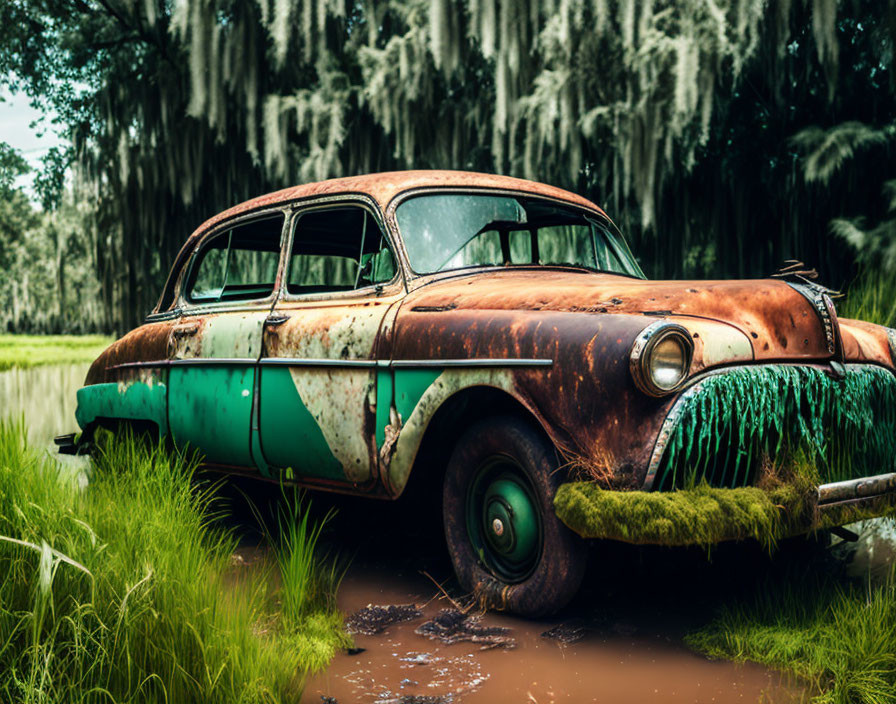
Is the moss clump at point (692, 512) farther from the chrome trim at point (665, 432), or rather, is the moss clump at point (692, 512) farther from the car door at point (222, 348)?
the car door at point (222, 348)

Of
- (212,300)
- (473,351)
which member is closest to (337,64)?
(212,300)

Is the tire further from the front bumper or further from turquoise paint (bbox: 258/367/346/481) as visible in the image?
turquoise paint (bbox: 258/367/346/481)

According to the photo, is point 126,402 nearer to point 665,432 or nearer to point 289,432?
point 289,432

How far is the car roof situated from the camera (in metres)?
4.25

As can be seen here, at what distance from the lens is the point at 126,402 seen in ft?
17.4

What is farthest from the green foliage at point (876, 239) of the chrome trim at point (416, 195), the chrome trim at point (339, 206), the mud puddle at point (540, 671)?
the mud puddle at point (540, 671)

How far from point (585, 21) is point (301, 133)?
142 inches

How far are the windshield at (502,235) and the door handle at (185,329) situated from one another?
1479 millimetres

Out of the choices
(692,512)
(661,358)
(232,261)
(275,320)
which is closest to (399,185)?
(275,320)

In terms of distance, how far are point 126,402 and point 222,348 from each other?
1.00 meters

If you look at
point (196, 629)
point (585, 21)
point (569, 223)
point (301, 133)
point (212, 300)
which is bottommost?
point (196, 629)

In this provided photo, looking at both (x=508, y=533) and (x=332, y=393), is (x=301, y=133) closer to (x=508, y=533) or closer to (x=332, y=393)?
(x=332, y=393)

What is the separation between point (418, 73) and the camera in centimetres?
1006

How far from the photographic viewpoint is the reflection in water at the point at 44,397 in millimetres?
8453
